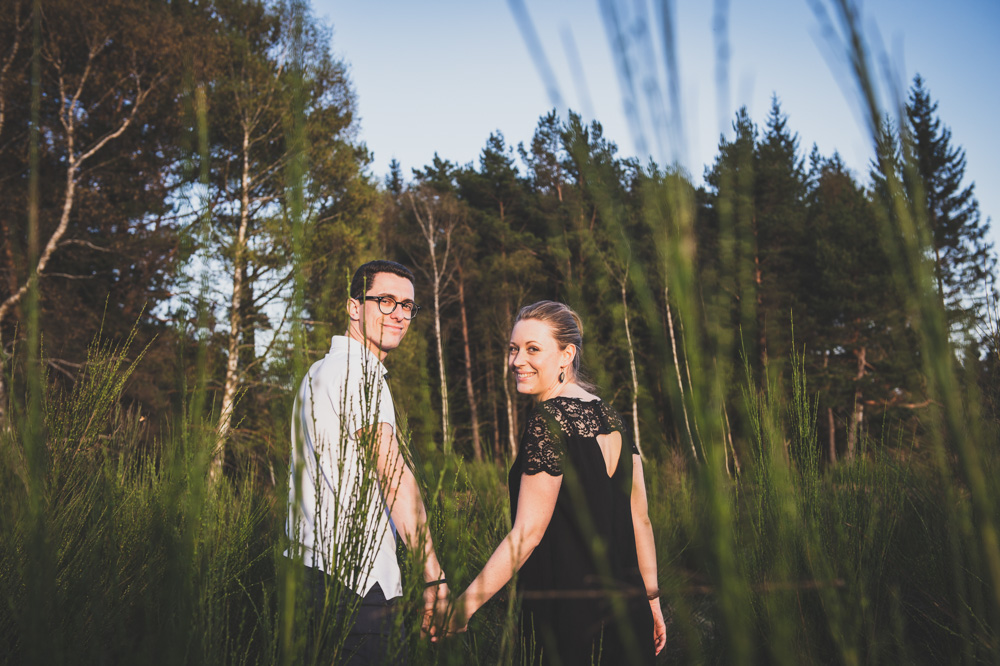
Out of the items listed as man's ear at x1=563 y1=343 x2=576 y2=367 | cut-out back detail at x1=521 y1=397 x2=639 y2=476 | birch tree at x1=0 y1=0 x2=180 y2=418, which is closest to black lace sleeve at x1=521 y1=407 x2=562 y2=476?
cut-out back detail at x1=521 y1=397 x2=639 y2=476

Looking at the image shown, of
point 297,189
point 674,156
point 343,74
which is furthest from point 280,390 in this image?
point 343,74

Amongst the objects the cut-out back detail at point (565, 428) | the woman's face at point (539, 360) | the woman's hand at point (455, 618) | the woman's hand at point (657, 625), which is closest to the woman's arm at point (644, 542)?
the woman's hand at point (657, 625)

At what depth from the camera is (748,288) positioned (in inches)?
25.2

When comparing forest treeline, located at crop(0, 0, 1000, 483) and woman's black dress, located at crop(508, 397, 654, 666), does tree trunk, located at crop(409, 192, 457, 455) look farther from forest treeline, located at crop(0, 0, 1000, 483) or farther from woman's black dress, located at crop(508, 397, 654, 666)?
woman's black dress, located at crop(508, 397, 654, 666)

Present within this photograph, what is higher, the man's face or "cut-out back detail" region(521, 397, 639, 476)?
the man's face

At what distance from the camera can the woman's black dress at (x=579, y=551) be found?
6.02ft

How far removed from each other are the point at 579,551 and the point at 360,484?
94 centimetres

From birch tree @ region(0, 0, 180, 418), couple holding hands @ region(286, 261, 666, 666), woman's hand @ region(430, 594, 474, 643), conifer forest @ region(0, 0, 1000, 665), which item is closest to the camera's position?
conifer forest @ region(0, 0, 1000, 665)

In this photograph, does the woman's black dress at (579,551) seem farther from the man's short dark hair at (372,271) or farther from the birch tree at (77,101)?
the birch tree at (77,101)

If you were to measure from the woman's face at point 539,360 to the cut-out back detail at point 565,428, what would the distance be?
22 centimetres

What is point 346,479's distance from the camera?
53.7 inches

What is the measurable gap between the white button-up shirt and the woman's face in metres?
0.74

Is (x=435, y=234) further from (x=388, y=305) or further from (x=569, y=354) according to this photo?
(x=388, y=305)

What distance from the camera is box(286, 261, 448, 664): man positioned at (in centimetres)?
114
